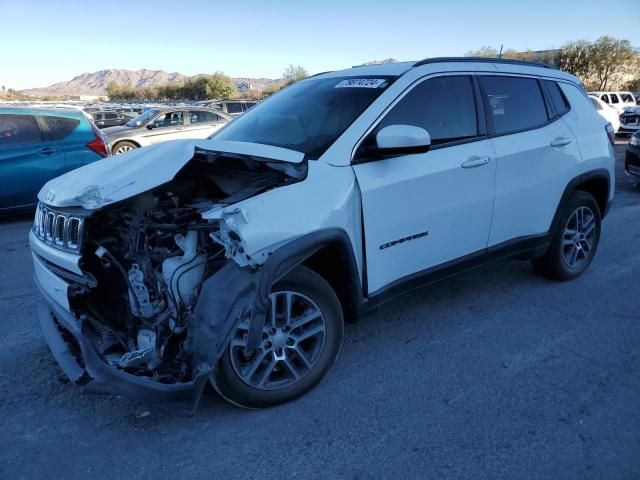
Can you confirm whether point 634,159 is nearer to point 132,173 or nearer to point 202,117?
point 132,173

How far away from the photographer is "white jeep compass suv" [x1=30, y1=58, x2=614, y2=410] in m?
2.52

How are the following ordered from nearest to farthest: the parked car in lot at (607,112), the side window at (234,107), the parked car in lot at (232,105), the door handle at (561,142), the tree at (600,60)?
the door handle at (561,142), the parked car in lot at (607,112), the parked car in lot at (232,105), the side window at (234,107), the tree at (600,60)

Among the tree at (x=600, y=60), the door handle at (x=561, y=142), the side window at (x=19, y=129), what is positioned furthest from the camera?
the tree at (x=600, y=60)

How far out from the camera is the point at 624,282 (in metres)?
4.65

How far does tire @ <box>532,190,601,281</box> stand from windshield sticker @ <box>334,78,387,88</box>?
6.90ft

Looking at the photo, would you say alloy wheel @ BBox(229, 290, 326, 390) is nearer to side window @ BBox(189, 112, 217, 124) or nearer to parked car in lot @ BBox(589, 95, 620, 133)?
side window @ BBox(189, 112, 217, 124)

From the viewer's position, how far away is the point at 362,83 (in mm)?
3486

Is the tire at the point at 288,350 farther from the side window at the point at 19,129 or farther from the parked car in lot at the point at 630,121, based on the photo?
the parked car in lot at the point at 630,121

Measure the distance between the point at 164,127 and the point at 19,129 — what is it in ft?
19.1

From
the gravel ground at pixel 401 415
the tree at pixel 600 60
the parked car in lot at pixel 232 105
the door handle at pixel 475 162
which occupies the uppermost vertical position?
the tree at pixel 600 60

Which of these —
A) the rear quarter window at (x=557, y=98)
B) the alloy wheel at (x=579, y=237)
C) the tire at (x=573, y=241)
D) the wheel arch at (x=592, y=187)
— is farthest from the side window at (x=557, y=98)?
the alloy wheel at (x=579, y=237)

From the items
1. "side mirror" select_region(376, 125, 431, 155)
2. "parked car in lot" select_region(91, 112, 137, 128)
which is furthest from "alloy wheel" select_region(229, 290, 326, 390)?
"parked car in lot" select_region(91, 112, 137, 128)

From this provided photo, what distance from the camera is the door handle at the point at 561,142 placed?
4117 mm

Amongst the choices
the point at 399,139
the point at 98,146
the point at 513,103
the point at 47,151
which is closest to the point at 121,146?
the point at 98,146
